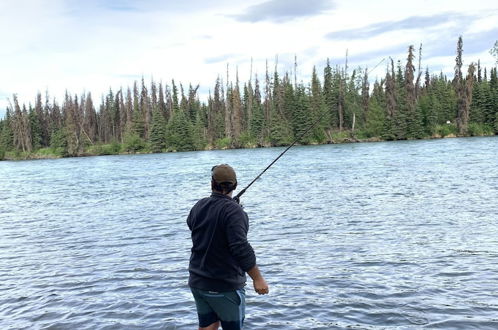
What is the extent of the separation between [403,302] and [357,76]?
392 feet

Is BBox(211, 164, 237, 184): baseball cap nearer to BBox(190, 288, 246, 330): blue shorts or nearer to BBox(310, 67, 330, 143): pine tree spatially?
BBox(190, 288, 246, 330): blue shorts

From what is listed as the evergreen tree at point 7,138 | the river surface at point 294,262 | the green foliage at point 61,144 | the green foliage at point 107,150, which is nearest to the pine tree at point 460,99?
the green foliage at point 107,150

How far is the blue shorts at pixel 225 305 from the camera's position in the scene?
4961mm

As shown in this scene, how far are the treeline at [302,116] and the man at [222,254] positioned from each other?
83.6 m

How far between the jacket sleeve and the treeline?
83.8m

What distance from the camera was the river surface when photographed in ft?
27.2

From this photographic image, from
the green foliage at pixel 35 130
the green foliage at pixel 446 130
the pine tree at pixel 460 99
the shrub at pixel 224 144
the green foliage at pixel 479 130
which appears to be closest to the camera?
the green foliage at pixel 479 130

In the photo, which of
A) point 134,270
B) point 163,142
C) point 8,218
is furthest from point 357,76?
point 134,270

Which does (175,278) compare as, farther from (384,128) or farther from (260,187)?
(384,128)

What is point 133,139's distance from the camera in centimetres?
11681

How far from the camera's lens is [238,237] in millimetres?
4762

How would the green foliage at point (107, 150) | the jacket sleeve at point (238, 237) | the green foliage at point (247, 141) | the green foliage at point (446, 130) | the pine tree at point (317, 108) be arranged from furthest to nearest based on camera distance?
the green foliage at point (107, 150) < the green foliage at point (247, 141) < the pine tree at point (317, 108) < the green foliage at point (446, 130) < the jacket sleeve at point (238, 237)

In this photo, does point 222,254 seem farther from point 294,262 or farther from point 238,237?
point 294,262

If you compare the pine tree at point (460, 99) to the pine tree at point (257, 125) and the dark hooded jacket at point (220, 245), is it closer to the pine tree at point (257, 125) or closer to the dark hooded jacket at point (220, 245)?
the pine tree at point (257, 125)
